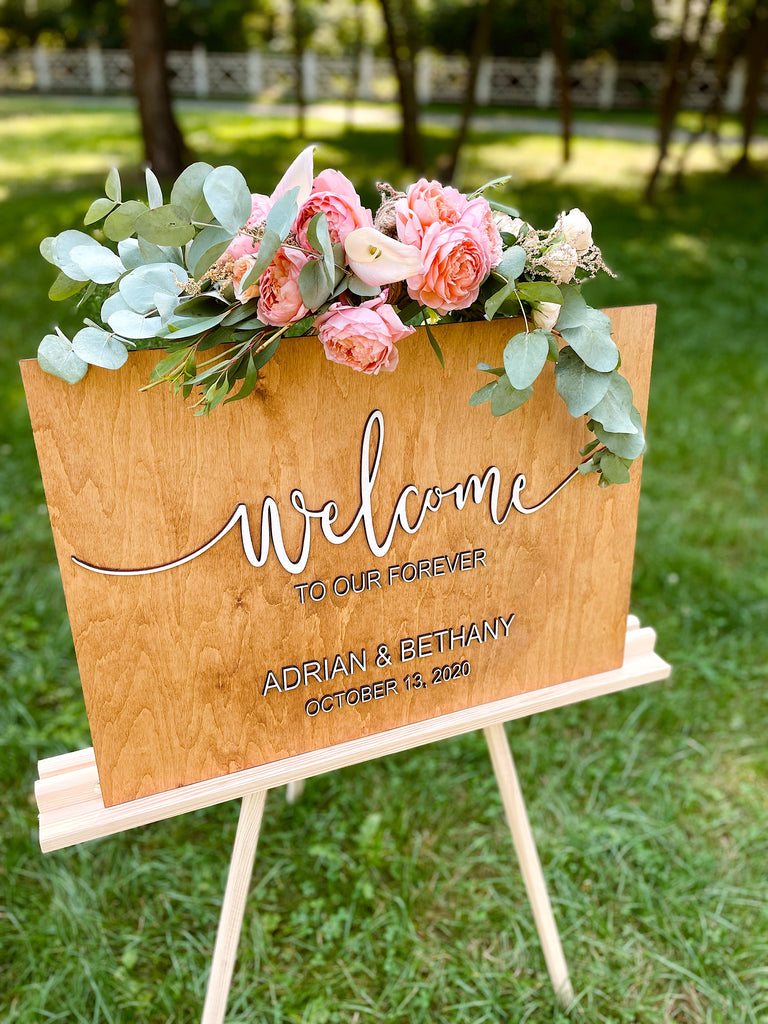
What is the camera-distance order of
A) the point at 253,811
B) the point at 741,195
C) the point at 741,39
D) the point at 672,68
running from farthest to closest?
the point at 741,39 < the point at 741,195 < the point at 672,68 < the point at 253,811

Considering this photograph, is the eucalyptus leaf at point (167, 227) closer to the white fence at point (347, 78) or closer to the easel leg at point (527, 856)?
the easel leg at point (527, 856)

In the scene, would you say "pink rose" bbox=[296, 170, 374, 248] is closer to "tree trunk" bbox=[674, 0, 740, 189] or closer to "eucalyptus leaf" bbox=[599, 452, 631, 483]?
"eucalyptus leaf" bbox=[599, 452, 631, 483]

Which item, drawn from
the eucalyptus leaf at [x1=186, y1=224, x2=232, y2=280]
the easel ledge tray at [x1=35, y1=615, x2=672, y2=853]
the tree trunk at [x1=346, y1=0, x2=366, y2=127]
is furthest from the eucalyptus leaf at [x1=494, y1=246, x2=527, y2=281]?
the tree trunk at [x1=346, y1=0, x2=366, y2=127]

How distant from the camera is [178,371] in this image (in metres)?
0.91

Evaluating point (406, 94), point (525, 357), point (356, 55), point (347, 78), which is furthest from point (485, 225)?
point (347, 78)

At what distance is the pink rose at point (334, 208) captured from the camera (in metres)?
0.88

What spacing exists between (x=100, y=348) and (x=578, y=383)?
577mm

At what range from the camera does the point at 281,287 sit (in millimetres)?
878

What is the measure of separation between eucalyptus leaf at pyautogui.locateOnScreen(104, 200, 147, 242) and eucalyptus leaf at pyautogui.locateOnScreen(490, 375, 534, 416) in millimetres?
454

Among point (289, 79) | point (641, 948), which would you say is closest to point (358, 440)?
point (641, 948)

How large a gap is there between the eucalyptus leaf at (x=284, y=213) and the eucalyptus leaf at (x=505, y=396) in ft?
1.04

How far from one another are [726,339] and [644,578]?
8.64 ft

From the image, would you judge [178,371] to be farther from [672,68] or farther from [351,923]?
[672,68]

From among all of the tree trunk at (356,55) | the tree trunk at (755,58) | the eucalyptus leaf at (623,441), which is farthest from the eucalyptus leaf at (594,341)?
the tree trunk at (356,55)
